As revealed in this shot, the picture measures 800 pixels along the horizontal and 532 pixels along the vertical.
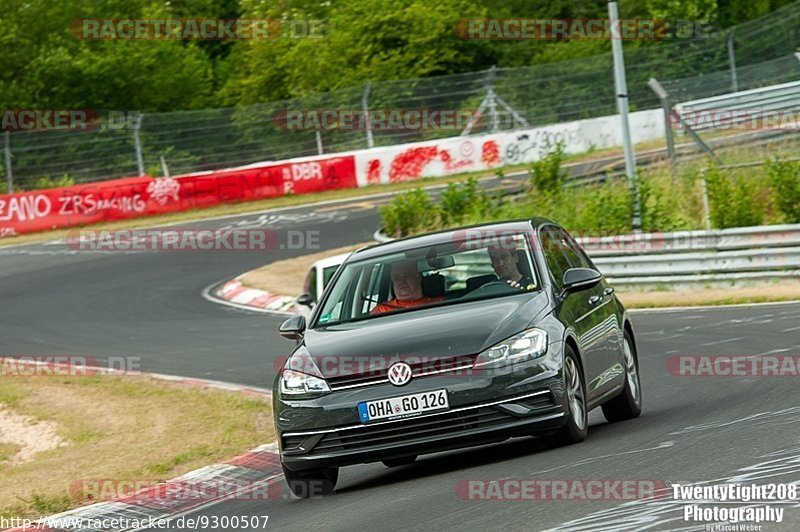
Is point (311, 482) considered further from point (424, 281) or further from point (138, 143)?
point (138, 143)

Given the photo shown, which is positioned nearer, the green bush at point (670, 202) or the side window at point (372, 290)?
the side window at point (372, 290)

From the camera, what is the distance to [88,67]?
5562cm

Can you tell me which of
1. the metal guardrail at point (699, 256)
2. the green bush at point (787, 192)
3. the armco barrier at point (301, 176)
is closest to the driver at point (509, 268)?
the metal guardrail at point (699, 256)

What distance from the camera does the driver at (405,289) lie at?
9.79m

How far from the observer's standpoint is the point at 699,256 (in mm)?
20641

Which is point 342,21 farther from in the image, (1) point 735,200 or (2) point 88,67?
(1) point 735,200

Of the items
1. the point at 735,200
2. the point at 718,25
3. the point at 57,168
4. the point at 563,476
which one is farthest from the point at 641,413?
the point at 718,25

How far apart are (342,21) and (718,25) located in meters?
15.9

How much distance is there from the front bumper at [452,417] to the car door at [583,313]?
0.74 metres

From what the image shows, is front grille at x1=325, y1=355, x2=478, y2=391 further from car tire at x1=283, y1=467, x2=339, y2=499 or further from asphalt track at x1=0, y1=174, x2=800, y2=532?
car tire at x1=283, y1=467, x2=339, y2=499

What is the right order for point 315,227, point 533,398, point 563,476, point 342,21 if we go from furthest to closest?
1. point 342,21
2. point 315,227
3. point 533,398
4. point 563,476

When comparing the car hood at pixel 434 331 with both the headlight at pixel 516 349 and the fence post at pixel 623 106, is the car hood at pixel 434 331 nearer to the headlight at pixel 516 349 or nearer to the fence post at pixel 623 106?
the headlight at pixel 516 349

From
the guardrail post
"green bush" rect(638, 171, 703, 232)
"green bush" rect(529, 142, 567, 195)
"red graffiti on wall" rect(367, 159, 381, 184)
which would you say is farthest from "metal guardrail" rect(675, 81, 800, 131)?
"red graffiti on wall" rect(367, 159, 381, 184)

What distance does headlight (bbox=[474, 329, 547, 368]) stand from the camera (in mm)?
8664
